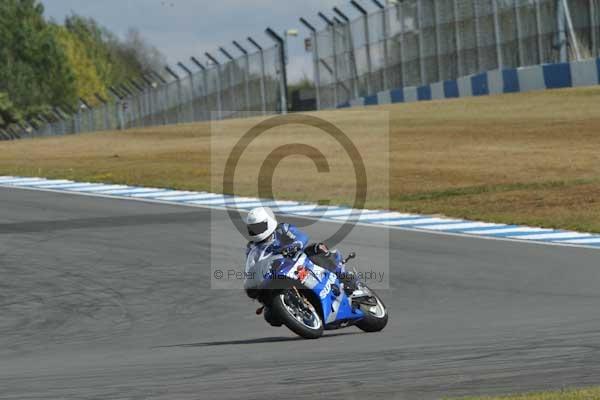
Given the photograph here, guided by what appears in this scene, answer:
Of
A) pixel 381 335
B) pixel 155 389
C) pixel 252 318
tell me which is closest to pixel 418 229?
pixel 252 318

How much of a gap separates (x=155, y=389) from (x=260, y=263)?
340cm

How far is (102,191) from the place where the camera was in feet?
96.5

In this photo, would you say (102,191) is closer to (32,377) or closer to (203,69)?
(32,377)

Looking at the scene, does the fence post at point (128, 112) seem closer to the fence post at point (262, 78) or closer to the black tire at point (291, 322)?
the fence post at point (262, 78)

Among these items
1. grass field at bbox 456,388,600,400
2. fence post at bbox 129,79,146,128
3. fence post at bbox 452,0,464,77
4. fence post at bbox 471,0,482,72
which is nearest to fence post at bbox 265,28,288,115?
fence post at bbox 452,0,464,77

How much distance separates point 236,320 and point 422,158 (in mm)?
20023

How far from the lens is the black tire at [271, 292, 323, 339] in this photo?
1170 cm

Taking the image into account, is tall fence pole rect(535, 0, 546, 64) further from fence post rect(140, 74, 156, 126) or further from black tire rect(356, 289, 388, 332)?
black tire rect(356, 289, 388, 332)

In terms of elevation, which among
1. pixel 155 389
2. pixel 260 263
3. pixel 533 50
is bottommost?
pixel 155 389

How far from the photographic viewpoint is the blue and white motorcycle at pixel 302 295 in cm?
1182

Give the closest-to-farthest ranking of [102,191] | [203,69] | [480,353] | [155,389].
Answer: [155,389] < [480,353] < [102,191] < [203,69]

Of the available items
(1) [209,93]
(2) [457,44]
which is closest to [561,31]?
(2) [457,44]

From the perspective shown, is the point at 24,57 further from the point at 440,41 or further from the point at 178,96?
the point at 440,41

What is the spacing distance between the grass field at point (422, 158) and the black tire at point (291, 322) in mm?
11016
